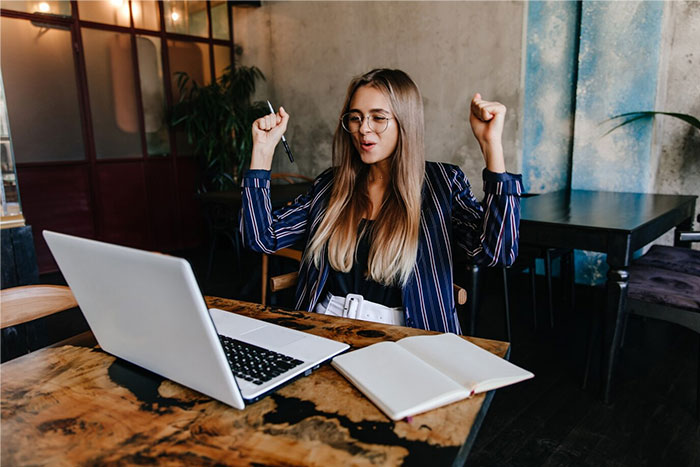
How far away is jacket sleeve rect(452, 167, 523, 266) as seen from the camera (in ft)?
4.36

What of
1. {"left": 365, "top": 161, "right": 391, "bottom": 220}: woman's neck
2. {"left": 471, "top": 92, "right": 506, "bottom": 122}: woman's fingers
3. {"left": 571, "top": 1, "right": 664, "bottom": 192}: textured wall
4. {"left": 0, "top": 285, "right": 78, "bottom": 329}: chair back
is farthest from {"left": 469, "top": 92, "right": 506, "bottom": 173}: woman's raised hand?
{"left": 571, "top": 1, "right": 664, "bottom": 192}: textured wall

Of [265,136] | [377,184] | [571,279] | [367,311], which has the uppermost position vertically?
[265,136]

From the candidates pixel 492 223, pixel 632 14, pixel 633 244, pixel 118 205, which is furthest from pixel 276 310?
pixel 118 205

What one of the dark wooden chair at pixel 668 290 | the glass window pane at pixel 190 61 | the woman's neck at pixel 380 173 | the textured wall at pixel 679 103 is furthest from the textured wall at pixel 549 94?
the glass window pane at pixel 190 61

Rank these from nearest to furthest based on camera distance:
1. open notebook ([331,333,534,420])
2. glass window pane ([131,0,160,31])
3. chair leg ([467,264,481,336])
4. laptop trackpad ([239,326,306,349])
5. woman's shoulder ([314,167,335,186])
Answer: open notebook ([331,333,534,420])
laptop trackpad ([239,326,306,349])
woman's shoulder ([314,167,335,186])
chair leg ([467,264,481,336])
glass window pane ([131,0,160,31])

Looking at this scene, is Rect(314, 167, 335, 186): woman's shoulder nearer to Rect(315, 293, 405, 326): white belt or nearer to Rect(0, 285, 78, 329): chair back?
Rect(315, 293, 405, 326): white belt

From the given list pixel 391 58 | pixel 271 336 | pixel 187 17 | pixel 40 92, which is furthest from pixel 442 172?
pixel 187 17

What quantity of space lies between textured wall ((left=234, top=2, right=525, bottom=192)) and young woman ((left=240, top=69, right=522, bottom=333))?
252 centimetres

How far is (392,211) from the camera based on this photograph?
151cm

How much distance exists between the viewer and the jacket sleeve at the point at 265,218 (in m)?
1.57

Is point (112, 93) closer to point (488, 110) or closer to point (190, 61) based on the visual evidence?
point (190, 61)

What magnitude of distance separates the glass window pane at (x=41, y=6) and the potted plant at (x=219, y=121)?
114cm

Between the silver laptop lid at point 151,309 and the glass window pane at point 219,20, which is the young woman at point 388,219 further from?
the glass window pane at point 219,20

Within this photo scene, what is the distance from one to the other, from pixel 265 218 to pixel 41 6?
430 cm
